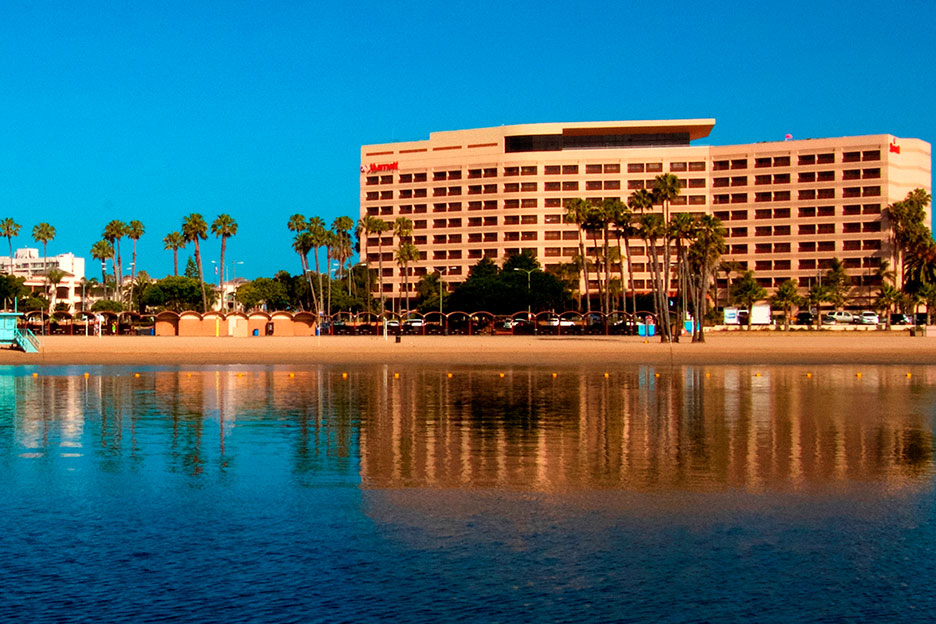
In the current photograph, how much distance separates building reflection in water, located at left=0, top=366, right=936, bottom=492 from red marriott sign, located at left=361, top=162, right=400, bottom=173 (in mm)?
131074

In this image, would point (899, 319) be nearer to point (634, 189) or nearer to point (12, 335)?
point (634, 189)

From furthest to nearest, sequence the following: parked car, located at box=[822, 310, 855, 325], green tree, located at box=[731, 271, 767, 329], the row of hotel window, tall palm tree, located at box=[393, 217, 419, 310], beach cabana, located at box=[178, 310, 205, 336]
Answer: the row of hotel window < tall palm tree, located at box=[393, 217, 419, 310] < green tree, located at box=[731, 271, 767, 329] < parked car, located at box=[822, 310, 855, 325] < beach cabana, located at box=[178, 310, 205, 336]

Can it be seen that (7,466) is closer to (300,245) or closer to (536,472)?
(536,472)

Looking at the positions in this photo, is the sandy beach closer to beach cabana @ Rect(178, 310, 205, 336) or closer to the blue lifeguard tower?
the blue lifeguard tower

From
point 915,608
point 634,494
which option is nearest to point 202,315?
point 634,494

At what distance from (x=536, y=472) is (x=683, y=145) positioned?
146 m

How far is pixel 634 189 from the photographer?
151m

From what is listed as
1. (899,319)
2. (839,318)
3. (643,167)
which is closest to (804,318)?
(839,318)

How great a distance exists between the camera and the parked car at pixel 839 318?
121m

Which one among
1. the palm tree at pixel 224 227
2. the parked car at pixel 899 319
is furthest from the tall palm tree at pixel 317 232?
the parked car at pixel 899 319

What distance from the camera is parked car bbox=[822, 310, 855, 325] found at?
398ft

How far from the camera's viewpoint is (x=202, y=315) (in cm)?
8344

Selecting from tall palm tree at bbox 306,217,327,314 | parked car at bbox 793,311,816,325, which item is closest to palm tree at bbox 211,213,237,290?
tall palm tree at bbox 306,217,327,314

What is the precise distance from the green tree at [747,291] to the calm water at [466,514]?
361ft
